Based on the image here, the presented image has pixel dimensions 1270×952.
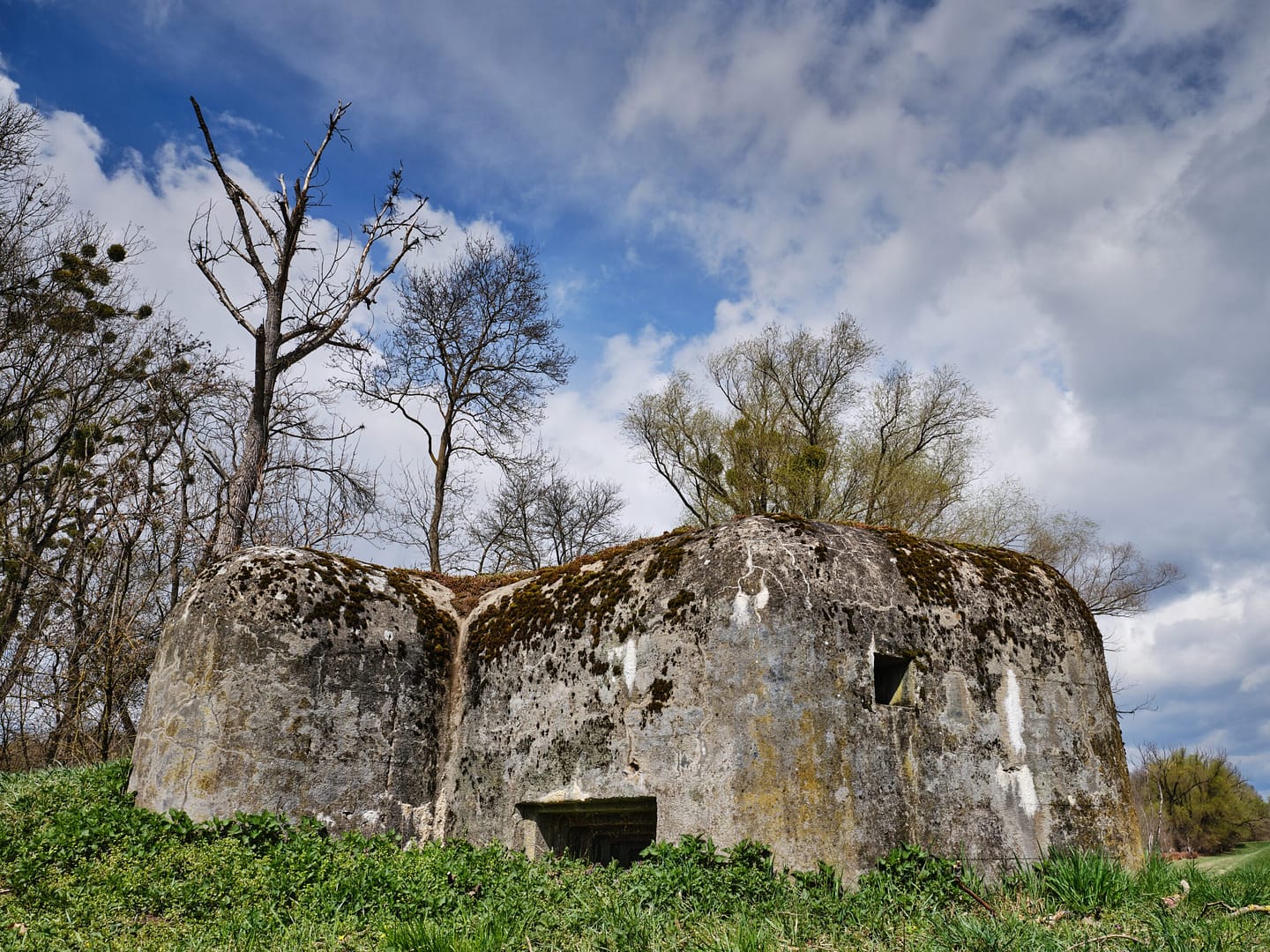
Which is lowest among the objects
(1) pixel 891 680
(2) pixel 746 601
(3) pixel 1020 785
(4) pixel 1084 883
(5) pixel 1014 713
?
(4) pixel 1084 883

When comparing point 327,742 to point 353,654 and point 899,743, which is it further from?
point 899,743

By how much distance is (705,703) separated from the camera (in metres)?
6.69

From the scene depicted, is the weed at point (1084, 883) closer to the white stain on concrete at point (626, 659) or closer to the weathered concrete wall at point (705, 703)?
the weathered concrete wall at point (705, 703)

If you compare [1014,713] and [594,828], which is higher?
[1014,713]

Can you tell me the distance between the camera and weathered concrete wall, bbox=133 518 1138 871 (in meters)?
6.45

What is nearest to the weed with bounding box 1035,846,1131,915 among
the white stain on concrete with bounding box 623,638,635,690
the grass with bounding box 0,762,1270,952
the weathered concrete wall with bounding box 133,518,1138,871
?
the grass with bounding box 0,762,1270,952

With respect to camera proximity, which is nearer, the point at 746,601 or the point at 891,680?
the point at 746,601

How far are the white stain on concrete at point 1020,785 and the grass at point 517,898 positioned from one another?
388 millimetres

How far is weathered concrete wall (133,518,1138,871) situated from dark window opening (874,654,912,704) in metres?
0.02

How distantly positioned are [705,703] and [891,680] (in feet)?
5.12

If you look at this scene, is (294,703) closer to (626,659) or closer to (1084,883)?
(626,659)

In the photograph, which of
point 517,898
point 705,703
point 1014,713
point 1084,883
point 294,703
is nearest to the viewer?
point 517,898

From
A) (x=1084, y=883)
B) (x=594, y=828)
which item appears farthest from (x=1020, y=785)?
(x=594, y=828)

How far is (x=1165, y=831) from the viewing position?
1330 inches
